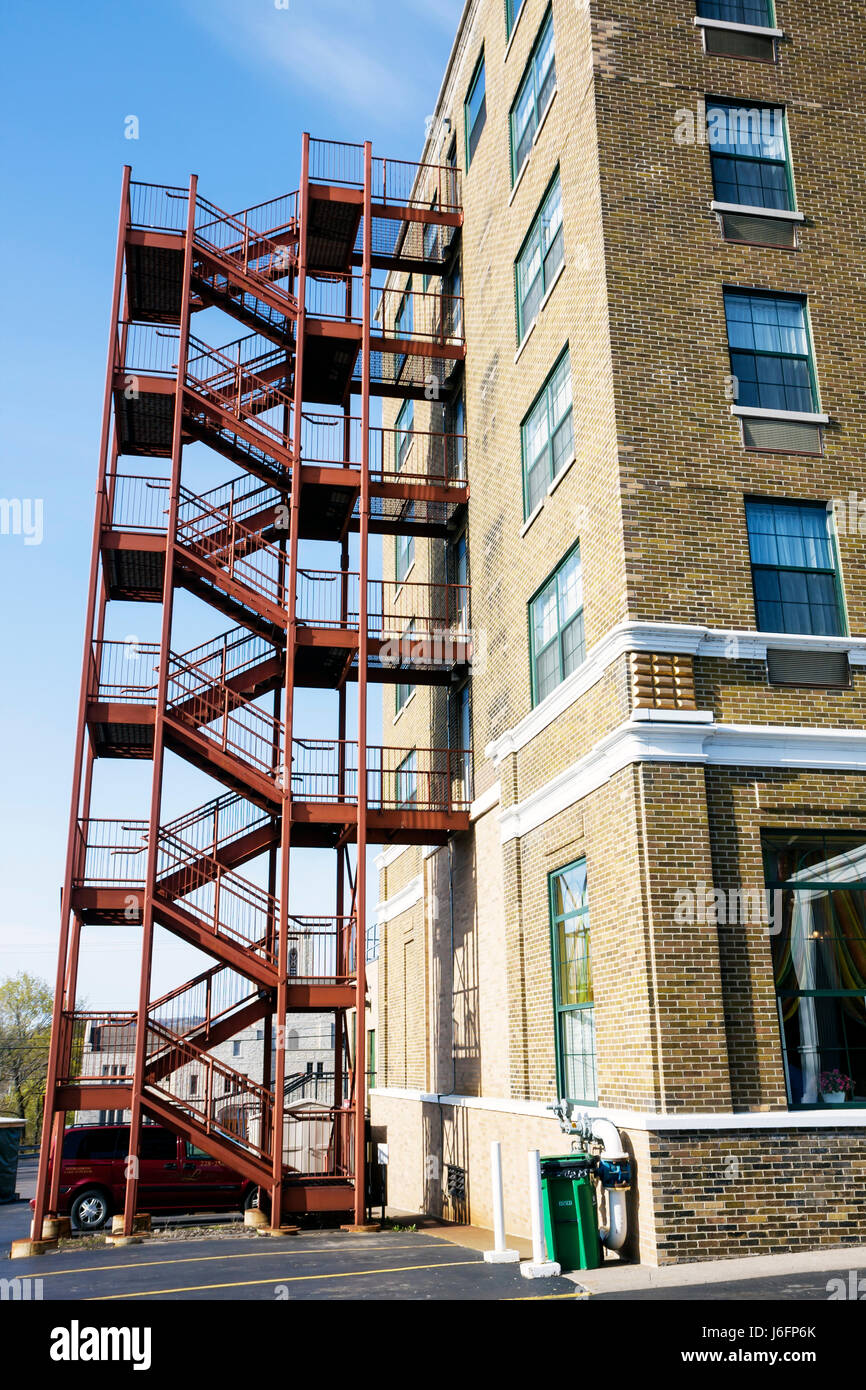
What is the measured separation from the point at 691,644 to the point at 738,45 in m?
9.15

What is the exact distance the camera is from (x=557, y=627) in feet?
54.1

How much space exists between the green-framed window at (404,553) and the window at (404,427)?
5.91 ft

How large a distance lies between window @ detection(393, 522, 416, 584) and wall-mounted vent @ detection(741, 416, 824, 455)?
13.6 m

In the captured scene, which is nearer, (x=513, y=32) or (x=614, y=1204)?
(x=614, y=1204)

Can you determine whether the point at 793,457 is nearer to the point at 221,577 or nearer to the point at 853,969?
the point at 853,969

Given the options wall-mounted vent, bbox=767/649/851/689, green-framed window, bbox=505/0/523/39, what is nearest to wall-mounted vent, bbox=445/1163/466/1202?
wall-mounted vent, bbox=767/649/851/689

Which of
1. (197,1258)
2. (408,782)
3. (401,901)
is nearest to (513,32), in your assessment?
(408,782)

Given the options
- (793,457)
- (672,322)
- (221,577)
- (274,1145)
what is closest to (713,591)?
(793,457)

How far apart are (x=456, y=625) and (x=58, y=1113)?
11146 millimetres

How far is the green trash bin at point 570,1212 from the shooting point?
457 inches

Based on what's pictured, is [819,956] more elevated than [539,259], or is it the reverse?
[539,259]

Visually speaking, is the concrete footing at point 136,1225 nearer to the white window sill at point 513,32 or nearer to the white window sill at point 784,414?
the white window sill at point 784,414

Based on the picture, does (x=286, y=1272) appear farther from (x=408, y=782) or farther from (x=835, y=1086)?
(x=408, y=782)

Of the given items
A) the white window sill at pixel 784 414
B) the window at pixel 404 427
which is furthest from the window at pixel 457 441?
the white window sill at pixel 784 414
